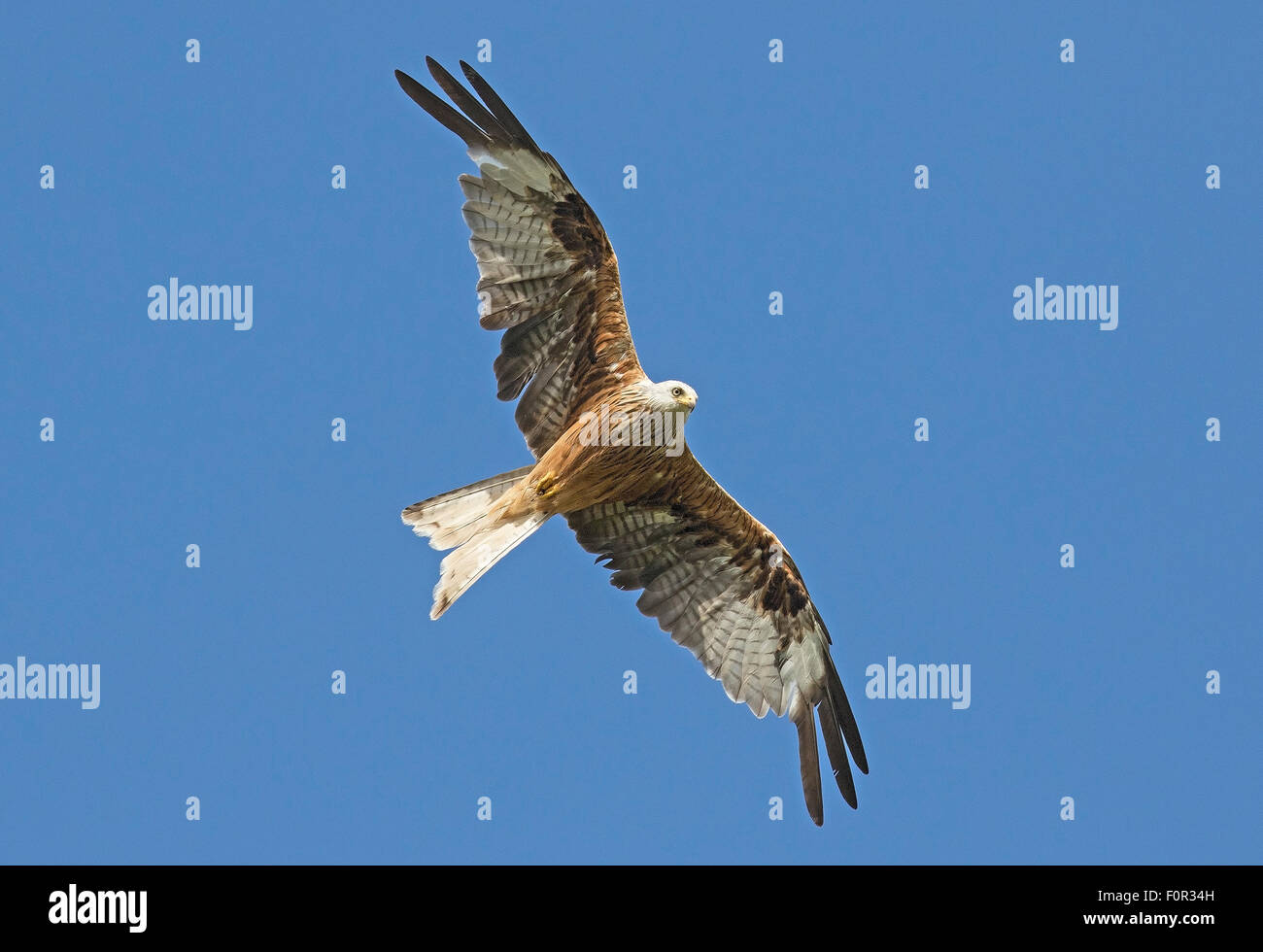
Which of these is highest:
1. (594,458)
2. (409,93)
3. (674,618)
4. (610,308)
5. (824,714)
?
(409,93)

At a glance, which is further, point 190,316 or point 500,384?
point 190,316

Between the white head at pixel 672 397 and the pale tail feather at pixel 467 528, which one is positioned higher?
the white head at pixel 672 397

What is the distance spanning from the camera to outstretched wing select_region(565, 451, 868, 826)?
11.1 meters

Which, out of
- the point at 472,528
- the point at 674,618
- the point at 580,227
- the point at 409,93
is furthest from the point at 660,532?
the point at 409,93

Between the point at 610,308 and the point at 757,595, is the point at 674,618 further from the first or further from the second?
the point at 610,308

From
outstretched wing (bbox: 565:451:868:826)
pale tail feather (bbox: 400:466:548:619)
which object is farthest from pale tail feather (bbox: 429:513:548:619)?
outstretched wing (bbox: 565:451:868:826)

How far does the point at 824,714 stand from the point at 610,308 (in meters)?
3.18

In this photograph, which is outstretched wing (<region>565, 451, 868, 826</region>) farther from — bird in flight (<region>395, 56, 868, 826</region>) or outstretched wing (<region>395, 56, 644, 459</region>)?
outstretched wing (<region>395, 56, 644, 459</region>)

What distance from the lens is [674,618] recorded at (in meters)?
11.2

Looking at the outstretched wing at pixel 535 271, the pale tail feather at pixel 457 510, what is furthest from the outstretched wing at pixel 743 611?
the outstretched wing at pixel 535 271

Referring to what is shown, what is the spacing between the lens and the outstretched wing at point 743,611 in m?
11.1

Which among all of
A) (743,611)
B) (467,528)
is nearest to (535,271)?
(467,528)

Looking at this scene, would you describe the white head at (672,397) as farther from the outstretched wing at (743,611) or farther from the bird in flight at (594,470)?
the outstretched wing at (743,611)

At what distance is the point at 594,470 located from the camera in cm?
1021
